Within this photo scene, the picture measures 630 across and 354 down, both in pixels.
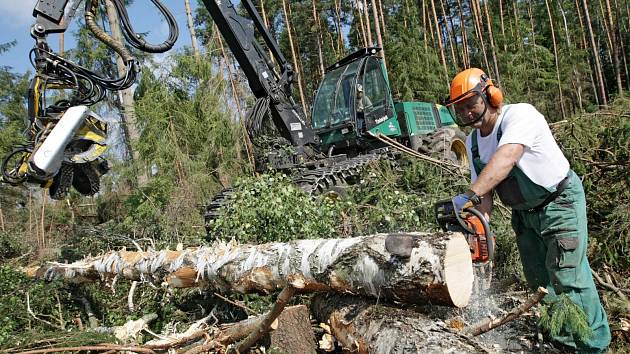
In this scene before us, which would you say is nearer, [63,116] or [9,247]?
[63,116]

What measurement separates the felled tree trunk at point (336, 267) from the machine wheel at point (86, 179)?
782 millimetres

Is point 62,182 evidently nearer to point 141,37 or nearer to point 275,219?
point 141,37

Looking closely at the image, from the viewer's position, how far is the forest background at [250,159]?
14.6ft

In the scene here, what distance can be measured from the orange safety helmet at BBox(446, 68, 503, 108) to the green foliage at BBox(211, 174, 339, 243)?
6.92 ft

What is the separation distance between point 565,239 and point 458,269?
2.36 ft

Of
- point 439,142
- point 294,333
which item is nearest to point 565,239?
point 294,333

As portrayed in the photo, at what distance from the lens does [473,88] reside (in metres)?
2.87

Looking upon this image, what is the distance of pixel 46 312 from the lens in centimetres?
457

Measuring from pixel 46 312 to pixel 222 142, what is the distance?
6930 mm

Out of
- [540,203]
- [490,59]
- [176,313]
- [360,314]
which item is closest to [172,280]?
[176,313]

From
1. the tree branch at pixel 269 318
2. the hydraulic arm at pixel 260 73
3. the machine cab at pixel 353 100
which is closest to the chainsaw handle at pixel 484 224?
the tree branch at pixel 269 318

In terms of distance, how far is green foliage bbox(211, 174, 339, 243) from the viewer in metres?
4.64

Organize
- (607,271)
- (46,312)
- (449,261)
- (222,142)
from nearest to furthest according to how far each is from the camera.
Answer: (449,261) < (607,271) < (46,312) < (222,142)

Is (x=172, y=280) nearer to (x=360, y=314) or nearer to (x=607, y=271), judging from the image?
(x=360, y=314)
